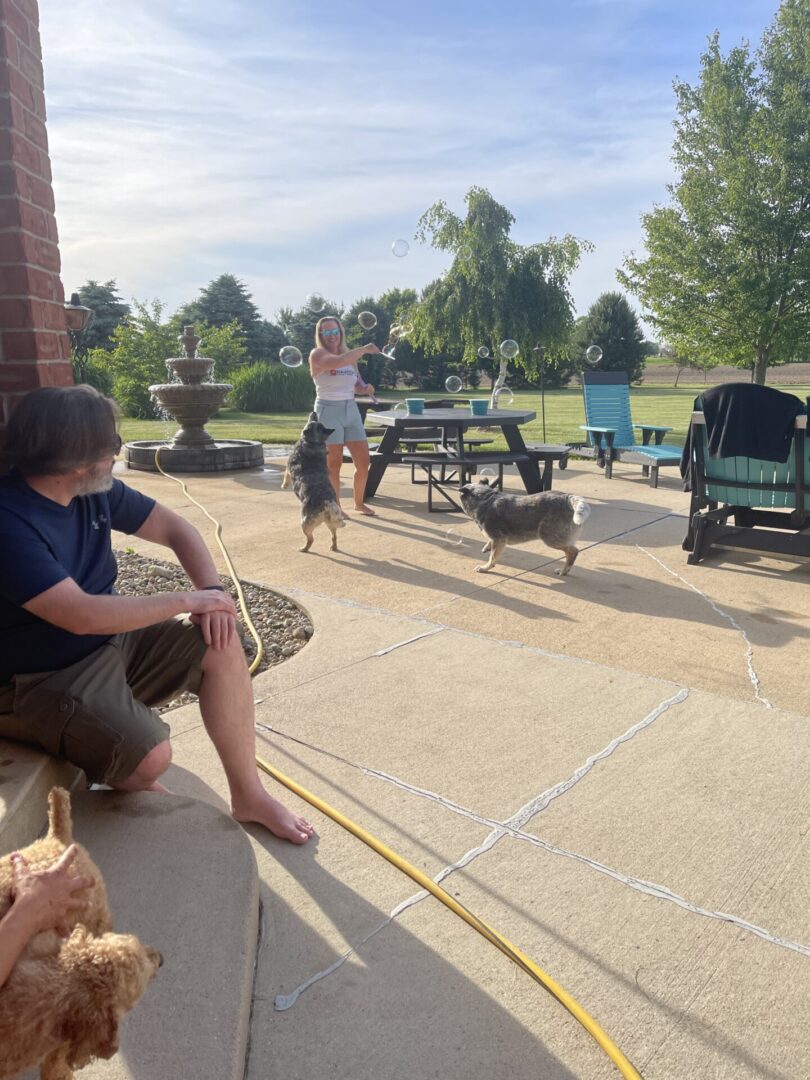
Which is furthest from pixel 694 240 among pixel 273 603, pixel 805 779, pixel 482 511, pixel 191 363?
pixel 805 779

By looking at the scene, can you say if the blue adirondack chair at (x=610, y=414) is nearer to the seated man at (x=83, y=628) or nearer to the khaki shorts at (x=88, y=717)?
the seated man at (x=83, y=628)

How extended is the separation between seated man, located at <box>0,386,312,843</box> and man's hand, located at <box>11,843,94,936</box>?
69 centimetres

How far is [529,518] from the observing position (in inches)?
218

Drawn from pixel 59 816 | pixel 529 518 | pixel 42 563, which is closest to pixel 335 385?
pixel 529 518

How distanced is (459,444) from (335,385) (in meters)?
1.44

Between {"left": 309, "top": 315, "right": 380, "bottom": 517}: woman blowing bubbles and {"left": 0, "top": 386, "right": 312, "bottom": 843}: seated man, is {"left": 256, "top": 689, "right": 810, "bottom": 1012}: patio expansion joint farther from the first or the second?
{"left": 309, "top": 315, "right": 380, "bottom": 517}: woman blowing bubbles

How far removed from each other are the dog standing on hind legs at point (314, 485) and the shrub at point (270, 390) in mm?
19189

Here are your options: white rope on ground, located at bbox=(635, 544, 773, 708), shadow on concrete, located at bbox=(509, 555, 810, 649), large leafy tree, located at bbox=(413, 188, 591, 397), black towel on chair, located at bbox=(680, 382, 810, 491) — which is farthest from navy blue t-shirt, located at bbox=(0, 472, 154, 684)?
large leafy tree, located at bbox=(413, 188, 591, 397)

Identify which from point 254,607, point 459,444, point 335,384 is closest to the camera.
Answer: point 254,607

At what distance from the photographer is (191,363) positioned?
11.0m

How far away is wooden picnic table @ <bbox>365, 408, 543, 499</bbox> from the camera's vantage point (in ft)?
24.8

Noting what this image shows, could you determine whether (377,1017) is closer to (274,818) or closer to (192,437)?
(274,818)

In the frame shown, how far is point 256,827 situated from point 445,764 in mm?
740

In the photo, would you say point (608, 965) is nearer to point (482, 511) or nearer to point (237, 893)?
point (237, 893)
